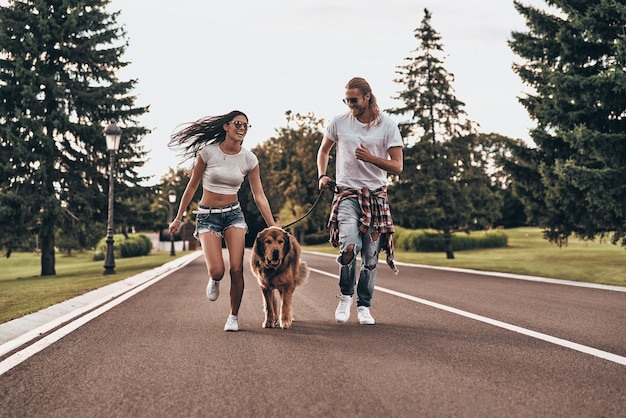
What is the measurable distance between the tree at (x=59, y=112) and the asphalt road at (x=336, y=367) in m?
17.4

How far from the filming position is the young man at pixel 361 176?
21.2ft

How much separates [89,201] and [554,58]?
1902 cm

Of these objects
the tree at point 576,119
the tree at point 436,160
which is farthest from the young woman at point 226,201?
the tree at point 436,160

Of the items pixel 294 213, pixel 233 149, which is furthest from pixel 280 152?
pixel 233 149

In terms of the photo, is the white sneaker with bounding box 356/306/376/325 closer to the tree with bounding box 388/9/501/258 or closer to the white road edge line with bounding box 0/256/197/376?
the white road edge line with bounding box 0/256/197/376

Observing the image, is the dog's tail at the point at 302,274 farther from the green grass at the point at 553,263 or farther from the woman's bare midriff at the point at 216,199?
the green grass at the point at 553,263

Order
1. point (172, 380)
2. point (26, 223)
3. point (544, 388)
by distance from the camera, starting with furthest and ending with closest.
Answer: point (26, 223), point (172, 380), point (544, 388)

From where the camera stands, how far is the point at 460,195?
119 feet

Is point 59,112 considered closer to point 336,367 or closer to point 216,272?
point 216,272

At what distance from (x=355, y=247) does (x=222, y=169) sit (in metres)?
1.61

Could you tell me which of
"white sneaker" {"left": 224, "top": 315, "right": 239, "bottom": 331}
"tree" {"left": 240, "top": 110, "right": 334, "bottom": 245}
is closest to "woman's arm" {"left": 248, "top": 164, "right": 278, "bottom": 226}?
"white sneaker" {"left": 224, "top": 315, "right": 239, "bottom": 331}

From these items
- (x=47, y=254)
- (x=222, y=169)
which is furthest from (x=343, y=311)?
(x=47, y=254)

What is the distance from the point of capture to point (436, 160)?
36094 millimetres

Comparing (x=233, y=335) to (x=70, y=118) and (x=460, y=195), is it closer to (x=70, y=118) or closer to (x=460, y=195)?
(x=70, y=118)
